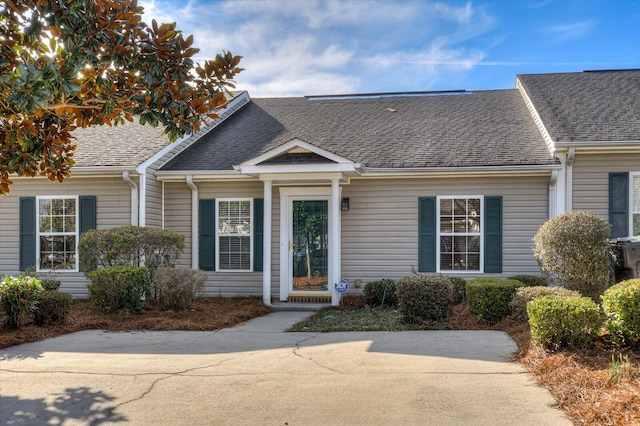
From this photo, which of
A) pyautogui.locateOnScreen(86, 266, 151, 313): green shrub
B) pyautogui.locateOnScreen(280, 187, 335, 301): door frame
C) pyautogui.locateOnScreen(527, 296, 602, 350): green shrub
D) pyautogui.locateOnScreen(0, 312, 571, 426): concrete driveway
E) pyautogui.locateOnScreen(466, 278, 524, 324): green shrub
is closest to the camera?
pyautogui.locateOnScreen(0, 312, 571, 426): concrete driveway

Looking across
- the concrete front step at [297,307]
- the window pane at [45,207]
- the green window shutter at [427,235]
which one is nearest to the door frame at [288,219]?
the concrete front step at [297,307]

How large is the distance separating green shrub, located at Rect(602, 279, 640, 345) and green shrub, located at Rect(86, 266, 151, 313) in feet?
23.5

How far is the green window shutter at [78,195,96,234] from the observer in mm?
12352

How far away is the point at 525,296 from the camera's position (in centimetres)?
781

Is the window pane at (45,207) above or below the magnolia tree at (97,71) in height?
below

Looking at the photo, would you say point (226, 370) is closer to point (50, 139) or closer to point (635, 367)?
point (50, 139)

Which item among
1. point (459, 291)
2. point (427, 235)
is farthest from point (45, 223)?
point (459, 291)

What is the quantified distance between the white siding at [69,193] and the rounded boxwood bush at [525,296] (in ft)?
26.7

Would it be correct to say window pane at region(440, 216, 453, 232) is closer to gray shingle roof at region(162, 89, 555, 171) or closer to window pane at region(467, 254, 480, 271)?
window pane at region(467, 254, 480, 271)

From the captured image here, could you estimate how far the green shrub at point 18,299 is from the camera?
8125 mm

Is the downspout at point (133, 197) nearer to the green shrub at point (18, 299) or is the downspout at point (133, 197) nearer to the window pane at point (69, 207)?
the window pane at point (69, 207)

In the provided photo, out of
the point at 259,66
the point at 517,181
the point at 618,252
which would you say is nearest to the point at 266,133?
the point at 259,66

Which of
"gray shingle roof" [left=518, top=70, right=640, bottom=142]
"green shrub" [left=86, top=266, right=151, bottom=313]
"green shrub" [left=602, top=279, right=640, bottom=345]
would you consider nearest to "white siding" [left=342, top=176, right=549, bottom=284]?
"gray shingle roof" [left=518, top=70, right=640, bottom=142]

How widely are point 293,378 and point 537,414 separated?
2255 mm
